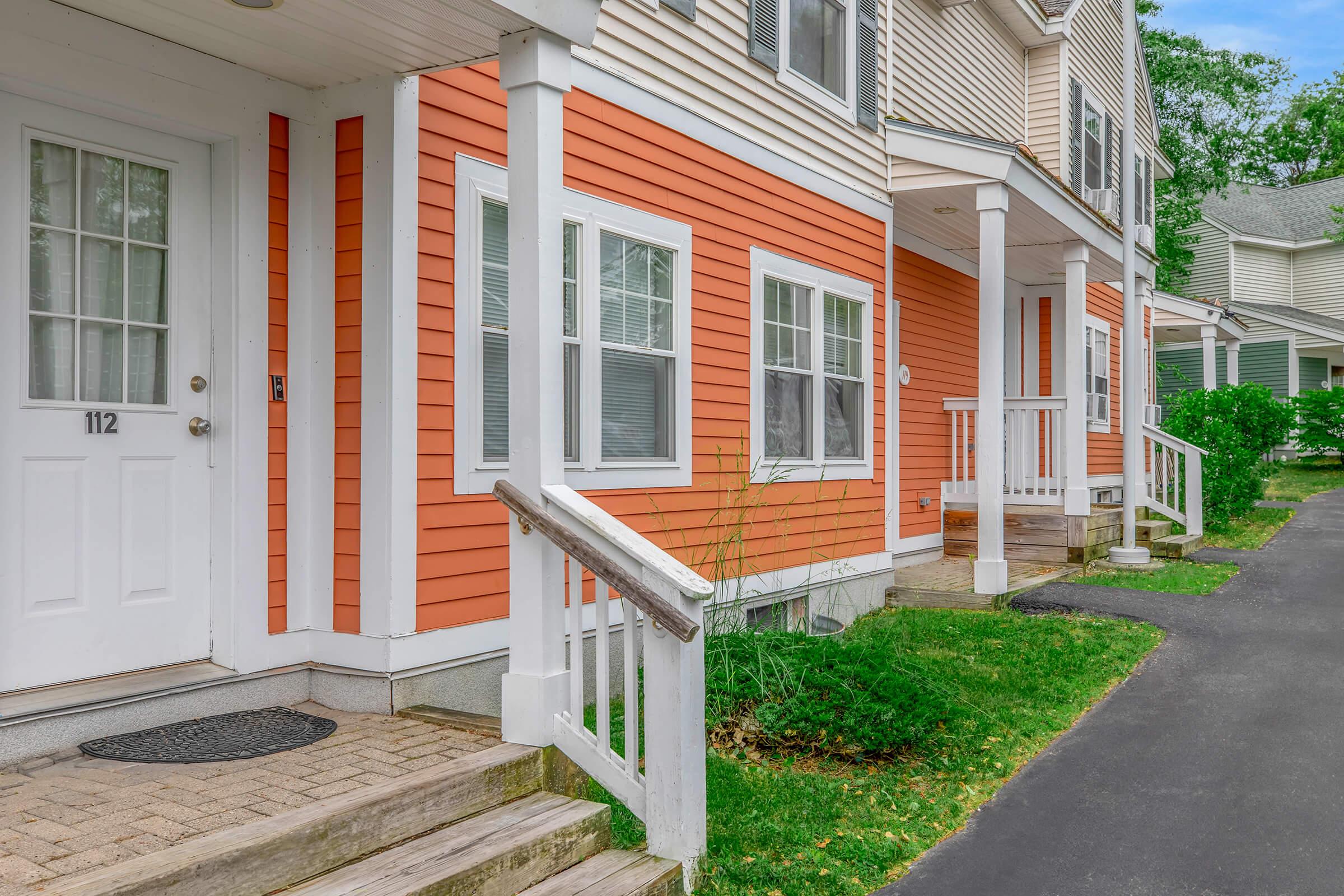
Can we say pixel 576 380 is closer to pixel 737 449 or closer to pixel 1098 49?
pixel 737 449

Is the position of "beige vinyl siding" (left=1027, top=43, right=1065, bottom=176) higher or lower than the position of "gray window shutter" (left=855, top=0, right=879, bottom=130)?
higher

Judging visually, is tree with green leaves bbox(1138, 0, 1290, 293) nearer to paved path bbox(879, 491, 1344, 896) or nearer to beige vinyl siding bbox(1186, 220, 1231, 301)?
beige vinyl siding bbox(1186, 220, 1231, 301)

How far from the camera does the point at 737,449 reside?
6.93 meters

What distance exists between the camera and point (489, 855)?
3152mm

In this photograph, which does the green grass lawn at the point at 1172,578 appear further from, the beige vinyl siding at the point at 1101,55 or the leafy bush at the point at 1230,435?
the beige vinyl siding at the point at 1101,55

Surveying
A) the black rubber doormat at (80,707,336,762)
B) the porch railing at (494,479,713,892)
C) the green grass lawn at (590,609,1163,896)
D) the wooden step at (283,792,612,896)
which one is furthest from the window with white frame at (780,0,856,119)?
the wooden step at (283,792,612,896)

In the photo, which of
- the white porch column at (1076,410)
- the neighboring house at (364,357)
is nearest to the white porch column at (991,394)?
the white porch column at (1076,410)

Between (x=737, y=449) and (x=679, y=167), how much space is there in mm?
1861

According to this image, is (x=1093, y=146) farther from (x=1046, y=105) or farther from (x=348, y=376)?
(x=348, y=376)

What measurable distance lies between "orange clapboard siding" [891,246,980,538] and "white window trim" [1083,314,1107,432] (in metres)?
3.16

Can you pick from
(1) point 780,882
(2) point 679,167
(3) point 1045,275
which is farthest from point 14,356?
(3) point 1045,275

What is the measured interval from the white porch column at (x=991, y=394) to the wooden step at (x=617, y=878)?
550 cm

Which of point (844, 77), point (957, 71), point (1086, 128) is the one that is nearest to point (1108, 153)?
point (1086, 128)

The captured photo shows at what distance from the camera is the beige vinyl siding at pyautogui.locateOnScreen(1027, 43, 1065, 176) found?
12.6 m
